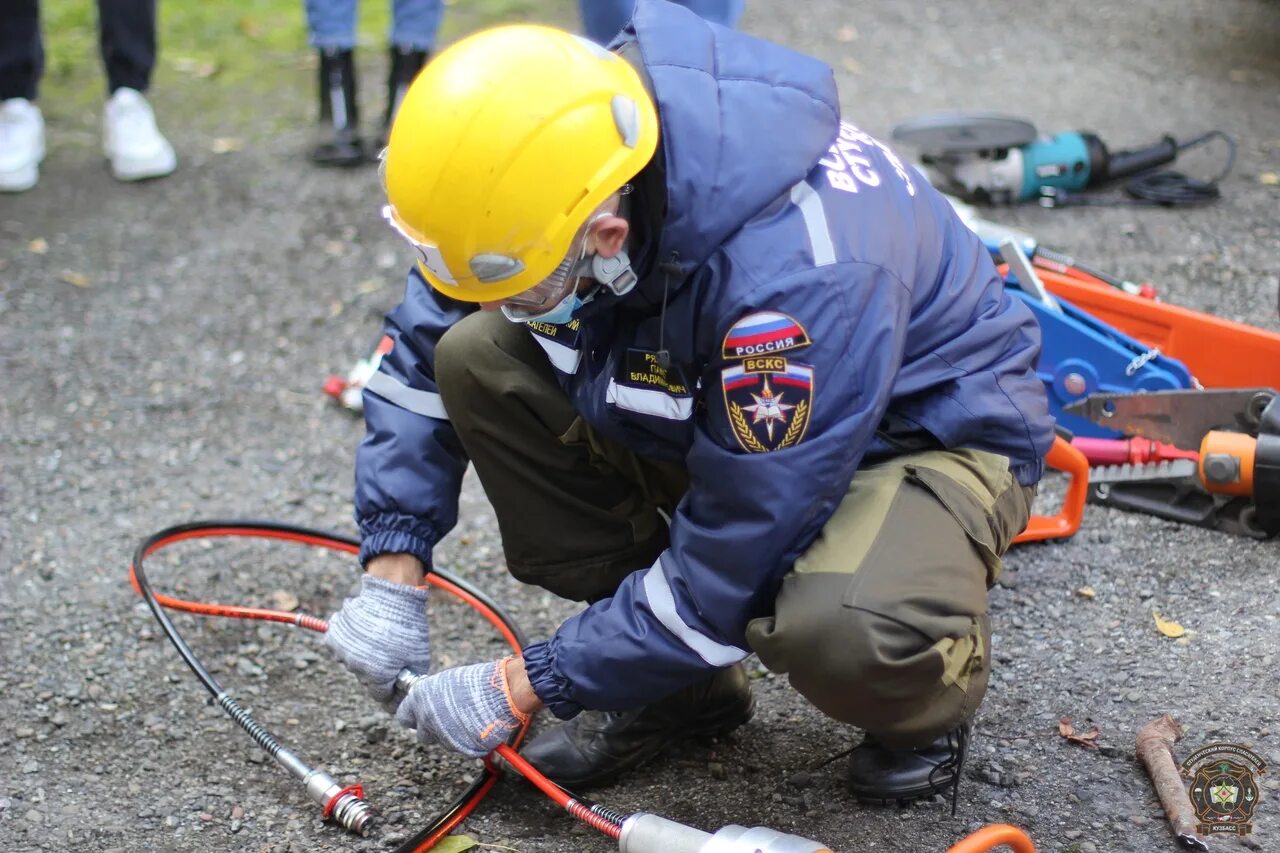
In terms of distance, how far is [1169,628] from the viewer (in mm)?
2537

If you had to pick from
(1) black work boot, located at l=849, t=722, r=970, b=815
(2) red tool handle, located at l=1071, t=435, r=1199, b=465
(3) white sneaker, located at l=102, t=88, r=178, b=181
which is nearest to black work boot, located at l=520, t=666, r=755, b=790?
(1) black work boot, located at l=849, t=722, r=970, b=815

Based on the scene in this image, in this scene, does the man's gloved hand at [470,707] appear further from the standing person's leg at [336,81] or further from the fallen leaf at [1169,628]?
the standing person's leg at [336,81]

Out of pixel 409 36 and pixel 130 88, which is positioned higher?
pixel 409 36

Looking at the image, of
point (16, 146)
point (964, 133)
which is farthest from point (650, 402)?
point (16, 146)

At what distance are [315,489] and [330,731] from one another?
3.03 ft

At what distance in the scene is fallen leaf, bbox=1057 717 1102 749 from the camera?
2.28 m

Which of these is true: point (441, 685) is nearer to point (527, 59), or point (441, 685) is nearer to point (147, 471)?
point (527, 59)

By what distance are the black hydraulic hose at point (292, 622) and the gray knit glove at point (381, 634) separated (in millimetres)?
192

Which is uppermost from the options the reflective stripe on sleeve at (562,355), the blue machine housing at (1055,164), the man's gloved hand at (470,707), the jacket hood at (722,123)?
the jacket hood at (722,123)

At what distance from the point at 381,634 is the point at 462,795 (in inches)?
12.3

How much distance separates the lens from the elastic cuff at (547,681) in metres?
1.98

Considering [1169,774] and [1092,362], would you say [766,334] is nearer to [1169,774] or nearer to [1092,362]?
[1169,774]

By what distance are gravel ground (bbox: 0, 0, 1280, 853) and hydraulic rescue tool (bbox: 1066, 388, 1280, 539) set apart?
6 centimetres

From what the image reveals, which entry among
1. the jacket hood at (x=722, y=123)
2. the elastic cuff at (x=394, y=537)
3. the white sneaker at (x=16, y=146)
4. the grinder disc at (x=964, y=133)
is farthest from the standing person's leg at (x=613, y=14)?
the white sneaker at (x=16, y=146)
